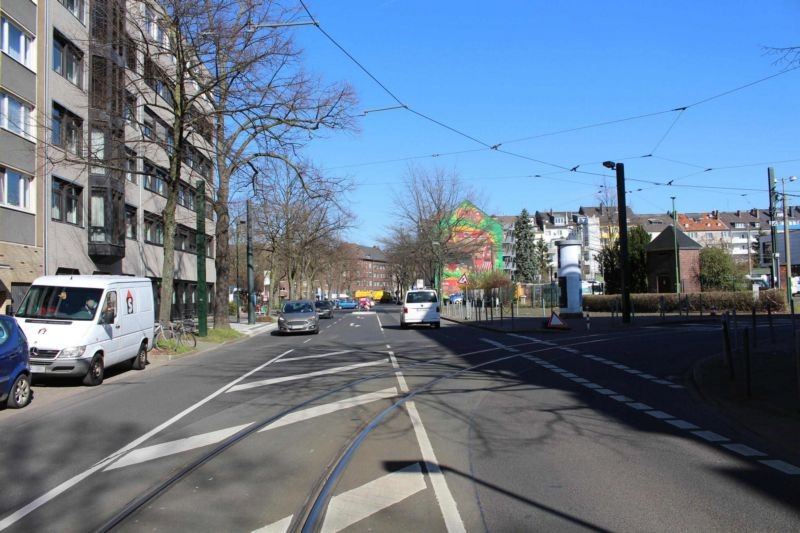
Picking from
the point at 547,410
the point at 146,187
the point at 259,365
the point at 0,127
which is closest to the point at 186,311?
the point at 146,187

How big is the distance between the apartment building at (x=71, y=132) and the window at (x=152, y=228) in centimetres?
400

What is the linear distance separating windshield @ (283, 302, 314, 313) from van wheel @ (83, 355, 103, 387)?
18230 mm

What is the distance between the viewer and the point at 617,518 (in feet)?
16.6

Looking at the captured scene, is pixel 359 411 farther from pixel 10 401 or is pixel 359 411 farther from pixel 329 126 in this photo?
pixel 329 126

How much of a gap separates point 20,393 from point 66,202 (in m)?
20.1

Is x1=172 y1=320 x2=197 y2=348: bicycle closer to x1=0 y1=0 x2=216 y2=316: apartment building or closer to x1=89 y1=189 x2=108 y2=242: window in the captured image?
x1=0 y1=0 x2=216 y2=316: apartment building

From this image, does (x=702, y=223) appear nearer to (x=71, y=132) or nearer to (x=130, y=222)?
(x=130, y=222)

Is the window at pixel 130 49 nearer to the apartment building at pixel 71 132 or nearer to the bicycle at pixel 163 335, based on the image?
the apartment building at pixel 71 132

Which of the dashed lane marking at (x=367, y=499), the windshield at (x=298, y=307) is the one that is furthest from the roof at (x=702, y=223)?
the dashed lane marking at (x=367, y=499)

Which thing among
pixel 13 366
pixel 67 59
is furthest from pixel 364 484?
pixel 67 59

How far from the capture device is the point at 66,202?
28.7m

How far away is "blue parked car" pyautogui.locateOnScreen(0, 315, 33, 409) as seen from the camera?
33.9ft

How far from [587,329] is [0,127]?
2417 centimetres

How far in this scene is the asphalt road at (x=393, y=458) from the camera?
517 centimetres
